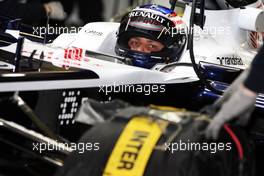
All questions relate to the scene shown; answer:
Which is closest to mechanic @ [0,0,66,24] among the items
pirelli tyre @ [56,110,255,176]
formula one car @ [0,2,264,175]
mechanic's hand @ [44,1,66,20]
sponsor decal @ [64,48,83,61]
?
mechanic's hand @ [44,1,66,20]

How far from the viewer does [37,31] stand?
10.0 ft

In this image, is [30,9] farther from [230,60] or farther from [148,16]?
[230,60]

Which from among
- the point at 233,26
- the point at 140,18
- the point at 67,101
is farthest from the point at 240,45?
the point at 67,101

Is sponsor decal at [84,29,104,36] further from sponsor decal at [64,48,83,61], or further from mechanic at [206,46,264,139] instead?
mechanic at [206,46,264,139]

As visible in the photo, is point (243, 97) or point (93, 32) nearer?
point (243, 97)

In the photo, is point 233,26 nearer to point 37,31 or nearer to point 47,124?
point 37,31

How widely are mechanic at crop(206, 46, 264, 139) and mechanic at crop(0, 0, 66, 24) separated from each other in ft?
7.83

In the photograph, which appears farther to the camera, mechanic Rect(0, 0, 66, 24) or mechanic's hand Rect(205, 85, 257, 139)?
mechanic Rect(0, 0, 66, 24)

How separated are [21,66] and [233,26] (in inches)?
56.6

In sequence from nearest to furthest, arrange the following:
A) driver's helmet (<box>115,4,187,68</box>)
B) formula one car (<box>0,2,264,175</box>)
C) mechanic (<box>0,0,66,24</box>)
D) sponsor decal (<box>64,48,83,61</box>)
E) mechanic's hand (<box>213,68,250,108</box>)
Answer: mechanic's hand (<box>213,68,250,108</box>) → formula one car (<box>0,2,264,175</box>) → sponsor decal (<box>64,48,83,61</box>) → driver's helmet (<box>115,4,187,68</box>) → mechanic (<box>0,0,66,24</box>)

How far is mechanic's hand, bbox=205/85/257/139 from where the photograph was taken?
1226mm

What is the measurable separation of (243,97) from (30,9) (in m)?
2.60

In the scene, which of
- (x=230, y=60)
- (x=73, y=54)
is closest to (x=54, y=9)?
(x=230, y=60)

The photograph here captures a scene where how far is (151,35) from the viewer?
2578mm
